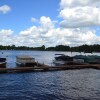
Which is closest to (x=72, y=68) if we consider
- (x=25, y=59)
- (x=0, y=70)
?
(x=25, y=59)

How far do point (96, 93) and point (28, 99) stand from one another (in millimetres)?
10725

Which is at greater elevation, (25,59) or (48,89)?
(25,59)

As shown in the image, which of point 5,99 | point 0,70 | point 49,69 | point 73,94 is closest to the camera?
point 5,99

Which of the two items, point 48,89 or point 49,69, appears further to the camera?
point 49,69

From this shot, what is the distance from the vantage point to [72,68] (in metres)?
73.2

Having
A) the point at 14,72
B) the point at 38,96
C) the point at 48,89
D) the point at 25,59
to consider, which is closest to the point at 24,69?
the point at 14,72

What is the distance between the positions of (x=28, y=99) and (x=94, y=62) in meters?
57.3

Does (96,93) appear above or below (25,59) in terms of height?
below

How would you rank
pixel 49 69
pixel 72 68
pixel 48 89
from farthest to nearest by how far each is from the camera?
pixel 72 68
pixel 49 69
pixel 48 89

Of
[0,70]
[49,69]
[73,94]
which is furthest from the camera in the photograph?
[49,69]

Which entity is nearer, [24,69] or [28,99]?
[28,99]

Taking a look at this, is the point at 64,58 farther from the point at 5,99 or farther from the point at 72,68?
the point at 5,99

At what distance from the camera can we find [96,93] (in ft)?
120

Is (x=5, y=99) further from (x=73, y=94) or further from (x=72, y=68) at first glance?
(x=72, y=68)
